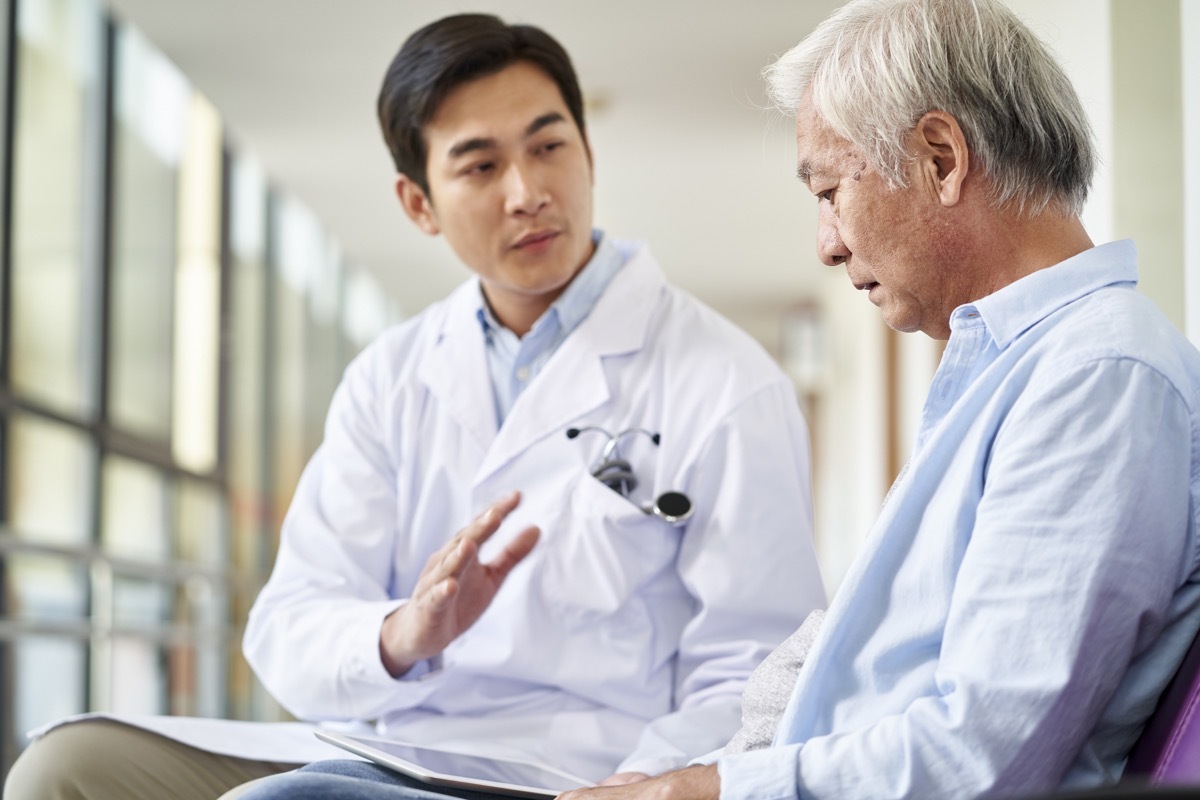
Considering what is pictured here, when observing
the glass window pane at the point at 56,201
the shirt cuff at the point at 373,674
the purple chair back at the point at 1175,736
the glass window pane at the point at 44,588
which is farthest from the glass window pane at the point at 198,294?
the purple chair back at the point at 1175,736

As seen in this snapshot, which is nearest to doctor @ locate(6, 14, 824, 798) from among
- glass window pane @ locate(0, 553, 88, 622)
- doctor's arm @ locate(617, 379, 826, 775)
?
doctor's arm @ locate(617, 379, 826, 775)

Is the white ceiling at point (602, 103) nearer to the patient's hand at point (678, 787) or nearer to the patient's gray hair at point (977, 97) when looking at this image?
the patient's gray hair at point (977, 97)

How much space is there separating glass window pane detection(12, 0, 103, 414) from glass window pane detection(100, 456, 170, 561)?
1.46 ft

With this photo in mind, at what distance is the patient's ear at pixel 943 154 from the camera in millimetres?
1274

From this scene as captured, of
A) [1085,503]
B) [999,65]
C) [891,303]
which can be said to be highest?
[999,65]

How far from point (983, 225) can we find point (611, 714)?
90 centimetres

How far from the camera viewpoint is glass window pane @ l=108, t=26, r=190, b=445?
5.90 metres

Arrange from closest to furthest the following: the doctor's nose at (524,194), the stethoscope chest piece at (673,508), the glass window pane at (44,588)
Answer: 1. the stethoscope chest piece at (673,508)
2. the doctor's nose at (524,194)
3. the glass window pane at (44,588)

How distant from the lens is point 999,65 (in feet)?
4.18

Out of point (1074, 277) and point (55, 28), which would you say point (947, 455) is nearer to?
point (1074, 277)

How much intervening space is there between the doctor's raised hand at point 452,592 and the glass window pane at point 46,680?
2717mm

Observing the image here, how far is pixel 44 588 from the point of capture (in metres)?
4.71

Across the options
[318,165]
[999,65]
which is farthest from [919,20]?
[318,165]

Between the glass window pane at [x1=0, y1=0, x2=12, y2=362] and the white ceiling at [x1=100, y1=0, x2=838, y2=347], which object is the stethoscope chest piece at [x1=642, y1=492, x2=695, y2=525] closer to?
the white ceiling at [x1=100, y1=0, x2=838, y2=347]
